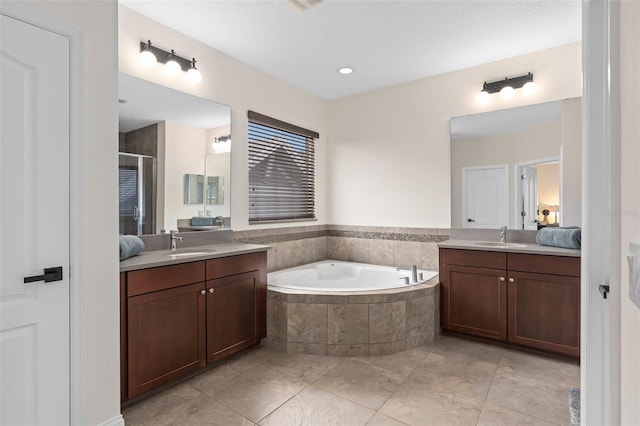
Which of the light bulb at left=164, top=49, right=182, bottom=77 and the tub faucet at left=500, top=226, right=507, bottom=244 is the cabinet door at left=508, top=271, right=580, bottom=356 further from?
the light bulb at left=164, top=49, right=182, bottom=77

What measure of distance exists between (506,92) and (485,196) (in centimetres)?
104

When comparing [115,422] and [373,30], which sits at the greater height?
[373,30]

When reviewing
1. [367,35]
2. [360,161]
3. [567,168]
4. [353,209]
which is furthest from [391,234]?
[367,35]

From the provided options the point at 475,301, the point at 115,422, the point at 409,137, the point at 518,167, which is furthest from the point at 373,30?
the point at 115,422

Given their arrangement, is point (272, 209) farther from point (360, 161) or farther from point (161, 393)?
point (161, 393)

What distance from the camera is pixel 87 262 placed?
65.2 inches

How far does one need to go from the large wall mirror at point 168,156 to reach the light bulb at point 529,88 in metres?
2.87

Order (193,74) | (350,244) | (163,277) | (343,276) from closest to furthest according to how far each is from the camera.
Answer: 1. (163,277)
2. (193,74)
3. (343,276)
4. (350,244)

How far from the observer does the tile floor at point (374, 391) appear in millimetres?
1917

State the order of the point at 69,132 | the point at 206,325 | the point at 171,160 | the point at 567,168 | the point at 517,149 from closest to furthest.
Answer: the point at 69,132 → the point at 206,325 → the point at 171,160 → the point at 567,168 → the point at 517,149

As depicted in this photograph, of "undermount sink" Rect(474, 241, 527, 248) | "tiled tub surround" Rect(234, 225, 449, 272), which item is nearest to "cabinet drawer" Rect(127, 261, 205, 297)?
"tiled tub surround" Rect(234, 225, 449, 272)

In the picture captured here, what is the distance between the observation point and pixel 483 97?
3375mm

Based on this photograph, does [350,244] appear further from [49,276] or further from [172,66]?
[49,276]

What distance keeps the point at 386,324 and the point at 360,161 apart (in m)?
2.15
